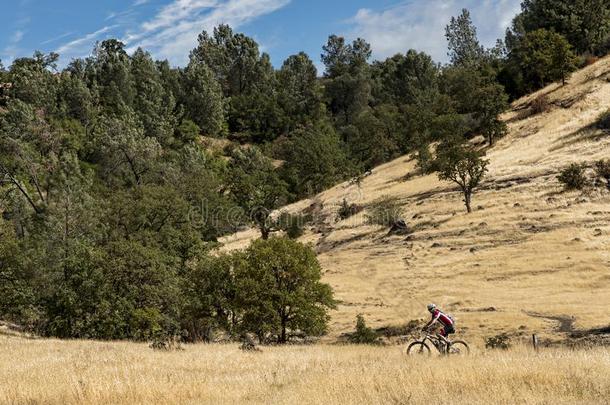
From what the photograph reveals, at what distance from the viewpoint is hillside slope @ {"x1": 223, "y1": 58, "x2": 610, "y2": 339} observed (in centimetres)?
3183

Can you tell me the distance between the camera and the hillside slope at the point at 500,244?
104ft

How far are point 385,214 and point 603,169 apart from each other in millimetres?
19539

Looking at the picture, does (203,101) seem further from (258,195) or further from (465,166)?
(465,166)

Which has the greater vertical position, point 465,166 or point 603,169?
point 465,166

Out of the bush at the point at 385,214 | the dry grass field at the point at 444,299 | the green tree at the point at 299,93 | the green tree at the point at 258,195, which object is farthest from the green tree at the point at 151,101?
the bush at the point at 385,214

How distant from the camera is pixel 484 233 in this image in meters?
45.3

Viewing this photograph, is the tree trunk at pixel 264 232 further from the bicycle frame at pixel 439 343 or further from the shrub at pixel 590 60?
the shrub at pixel 590 60

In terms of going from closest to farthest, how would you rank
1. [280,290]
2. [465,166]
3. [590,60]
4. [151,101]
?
[280,290] < [465,166] < [590,60] < [151,101]

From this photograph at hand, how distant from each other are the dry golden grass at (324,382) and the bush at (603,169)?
131 ft

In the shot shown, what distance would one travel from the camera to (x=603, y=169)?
163 feet

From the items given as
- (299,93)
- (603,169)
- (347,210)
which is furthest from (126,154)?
(299,93)

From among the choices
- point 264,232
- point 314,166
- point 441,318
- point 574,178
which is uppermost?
point 314,166

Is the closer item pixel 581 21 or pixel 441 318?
pixel 441 318

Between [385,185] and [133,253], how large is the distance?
142 ft
